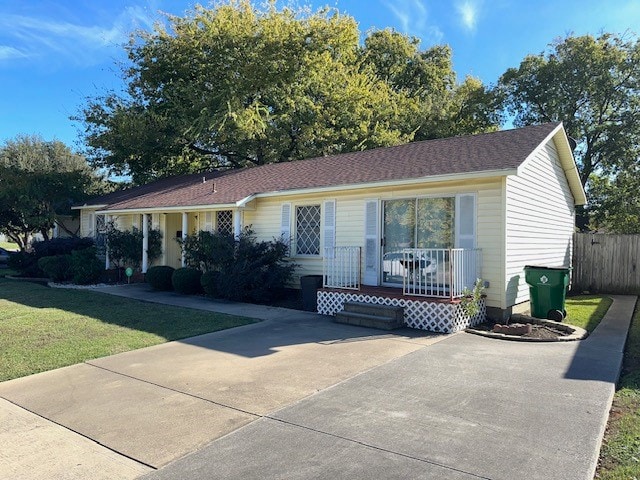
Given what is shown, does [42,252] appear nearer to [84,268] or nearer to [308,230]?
[84,268]

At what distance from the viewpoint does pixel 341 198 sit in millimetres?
11438

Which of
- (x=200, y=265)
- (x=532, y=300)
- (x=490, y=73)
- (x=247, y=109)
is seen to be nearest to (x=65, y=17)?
(x=200, y=265)

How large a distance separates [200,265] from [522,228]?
8916 mm

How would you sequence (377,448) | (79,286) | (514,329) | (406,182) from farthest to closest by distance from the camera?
(79,286) → (406,182) → (514,329) → (377,448)

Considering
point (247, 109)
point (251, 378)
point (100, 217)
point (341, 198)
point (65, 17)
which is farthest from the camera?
point (247, 109)

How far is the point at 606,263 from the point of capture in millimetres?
14250

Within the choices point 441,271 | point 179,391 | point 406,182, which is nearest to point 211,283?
point 406,182

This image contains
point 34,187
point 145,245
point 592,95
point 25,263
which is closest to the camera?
point 145,245

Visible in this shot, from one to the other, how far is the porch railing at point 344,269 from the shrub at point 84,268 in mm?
8927

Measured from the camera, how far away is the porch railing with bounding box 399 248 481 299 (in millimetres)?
8517

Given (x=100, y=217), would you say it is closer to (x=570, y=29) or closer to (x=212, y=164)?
(x=212, y=164)

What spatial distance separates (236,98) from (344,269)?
48.0ft

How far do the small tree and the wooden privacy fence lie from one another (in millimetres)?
14020

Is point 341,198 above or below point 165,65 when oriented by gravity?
below
